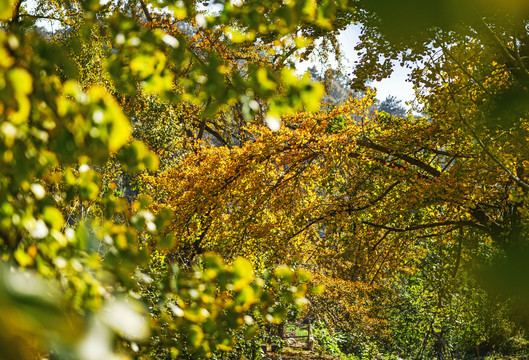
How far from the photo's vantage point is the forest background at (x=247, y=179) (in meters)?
1.10

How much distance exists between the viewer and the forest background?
3.61 ft

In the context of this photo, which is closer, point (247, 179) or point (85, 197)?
point (85, 197)

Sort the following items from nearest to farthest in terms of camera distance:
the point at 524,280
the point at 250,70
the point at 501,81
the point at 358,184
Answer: the point at 250,70 → the point at 524,280 → the point at 501,81 → the point at 358,184

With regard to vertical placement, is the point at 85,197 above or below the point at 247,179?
below

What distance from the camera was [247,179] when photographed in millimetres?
5805

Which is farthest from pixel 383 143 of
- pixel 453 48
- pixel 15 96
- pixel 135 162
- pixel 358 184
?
pixel 15 96

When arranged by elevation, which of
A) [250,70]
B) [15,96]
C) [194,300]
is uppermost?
[250,70]

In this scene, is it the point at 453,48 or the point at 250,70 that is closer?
the point at 250,70

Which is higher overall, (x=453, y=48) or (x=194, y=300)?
(x=453, y=48)

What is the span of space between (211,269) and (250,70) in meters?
0.85

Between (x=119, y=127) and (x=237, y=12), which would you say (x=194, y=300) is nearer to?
(x=119, y=127)

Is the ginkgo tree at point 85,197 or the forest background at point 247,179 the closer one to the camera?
the ginkgo tree at point 85,197

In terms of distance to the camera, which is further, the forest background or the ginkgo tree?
the forest background

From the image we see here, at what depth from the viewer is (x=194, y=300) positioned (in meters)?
1.74
